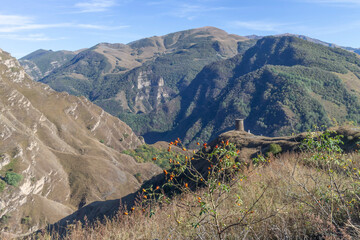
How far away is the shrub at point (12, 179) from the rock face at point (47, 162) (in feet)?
0.85

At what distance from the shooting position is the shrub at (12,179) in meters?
68.9

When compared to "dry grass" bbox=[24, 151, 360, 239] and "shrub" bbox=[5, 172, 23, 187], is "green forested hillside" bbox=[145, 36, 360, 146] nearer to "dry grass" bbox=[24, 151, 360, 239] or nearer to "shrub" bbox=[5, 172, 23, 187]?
"shrub" bbox=[5, 172, 23, 187]

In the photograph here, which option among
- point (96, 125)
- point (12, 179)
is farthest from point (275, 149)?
point (96, 125)

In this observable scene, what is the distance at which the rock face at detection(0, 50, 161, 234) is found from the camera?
2621 inches

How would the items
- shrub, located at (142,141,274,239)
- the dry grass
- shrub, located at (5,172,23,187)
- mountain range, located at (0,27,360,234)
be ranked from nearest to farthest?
shrub, located at (142,141,274,239) → the dry grass → shrub, located at (5,172,23,187) → mountain range, located at (0,27,360,234)

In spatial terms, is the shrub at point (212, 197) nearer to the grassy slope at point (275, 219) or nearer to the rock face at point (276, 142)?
the grassy slope at point (275, 219)

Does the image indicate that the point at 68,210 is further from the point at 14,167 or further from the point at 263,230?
the point at 263,230

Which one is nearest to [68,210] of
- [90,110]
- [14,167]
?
[14,167]

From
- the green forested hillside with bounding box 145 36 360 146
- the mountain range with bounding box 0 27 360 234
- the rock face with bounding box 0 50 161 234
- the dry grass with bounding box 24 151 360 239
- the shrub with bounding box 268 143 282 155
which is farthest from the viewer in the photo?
the green forested hillside with bounding box 145 36 360 146

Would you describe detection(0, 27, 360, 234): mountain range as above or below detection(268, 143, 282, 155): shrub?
below

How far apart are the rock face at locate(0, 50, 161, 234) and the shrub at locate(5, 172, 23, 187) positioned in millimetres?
260

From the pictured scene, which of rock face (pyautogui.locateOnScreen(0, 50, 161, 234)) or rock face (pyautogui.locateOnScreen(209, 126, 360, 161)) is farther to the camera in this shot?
rock face (pyautogui.locateOnScreen(0, 50, 161, 234))

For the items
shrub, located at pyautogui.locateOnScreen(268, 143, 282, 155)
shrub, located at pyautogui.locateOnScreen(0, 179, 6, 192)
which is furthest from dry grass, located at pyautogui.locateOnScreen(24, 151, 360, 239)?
shrub, located at pyautogui.locateOnScreen(0, 179, 6, 192)

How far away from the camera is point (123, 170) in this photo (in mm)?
98062
